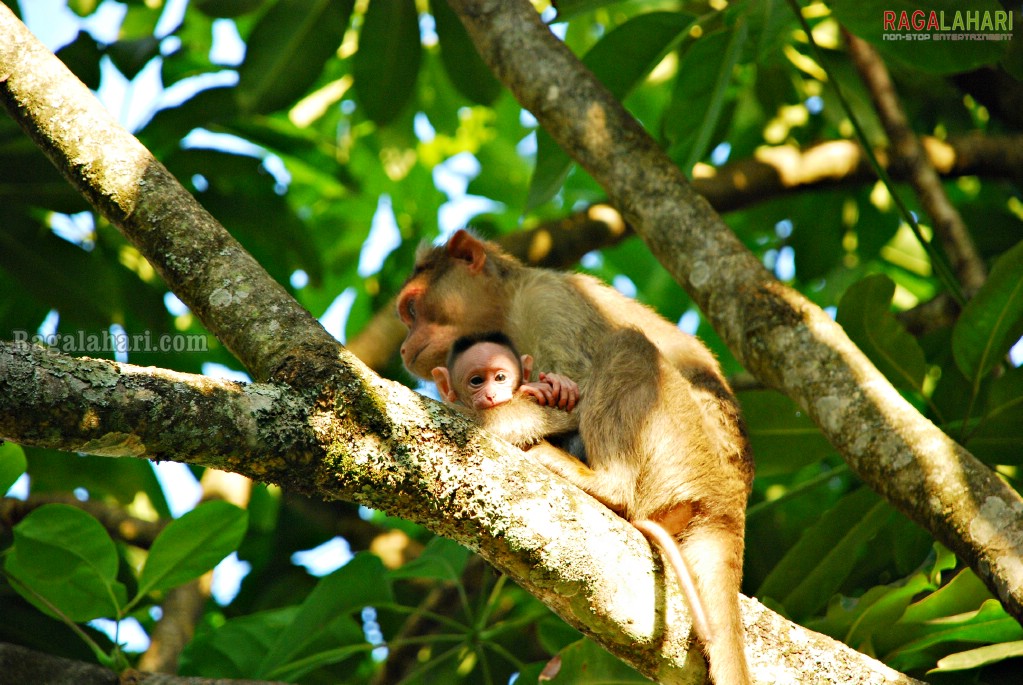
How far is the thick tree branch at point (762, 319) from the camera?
2.65 metres

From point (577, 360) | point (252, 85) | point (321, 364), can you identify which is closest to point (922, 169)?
point (577, 360)

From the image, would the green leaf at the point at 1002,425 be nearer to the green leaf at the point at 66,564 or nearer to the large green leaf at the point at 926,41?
the large green leaf at the point at 926,41

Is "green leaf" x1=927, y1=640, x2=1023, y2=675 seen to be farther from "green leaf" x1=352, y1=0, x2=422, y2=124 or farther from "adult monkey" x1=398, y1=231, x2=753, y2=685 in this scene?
"green leaf" x1=352, y1=0, x2=422, y2=124

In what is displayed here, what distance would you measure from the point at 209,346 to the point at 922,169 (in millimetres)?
4270

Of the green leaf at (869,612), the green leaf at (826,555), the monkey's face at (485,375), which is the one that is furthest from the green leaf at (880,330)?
the monkey's face at (485,375)

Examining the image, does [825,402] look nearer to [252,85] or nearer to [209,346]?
[252,85]

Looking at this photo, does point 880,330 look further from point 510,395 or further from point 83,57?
point 83,57

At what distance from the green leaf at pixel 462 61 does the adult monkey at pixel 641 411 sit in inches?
52.1

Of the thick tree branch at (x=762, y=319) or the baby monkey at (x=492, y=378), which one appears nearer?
the thick tree branch at (x=762, y=319)

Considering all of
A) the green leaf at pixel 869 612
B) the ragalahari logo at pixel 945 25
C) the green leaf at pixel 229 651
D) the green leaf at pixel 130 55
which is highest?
the green leaf at pixel 130 55

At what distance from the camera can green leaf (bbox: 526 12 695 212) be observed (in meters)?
4.12

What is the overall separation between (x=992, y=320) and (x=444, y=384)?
219cm

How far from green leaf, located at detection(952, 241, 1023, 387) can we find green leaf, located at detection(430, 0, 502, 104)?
2938 millimetres

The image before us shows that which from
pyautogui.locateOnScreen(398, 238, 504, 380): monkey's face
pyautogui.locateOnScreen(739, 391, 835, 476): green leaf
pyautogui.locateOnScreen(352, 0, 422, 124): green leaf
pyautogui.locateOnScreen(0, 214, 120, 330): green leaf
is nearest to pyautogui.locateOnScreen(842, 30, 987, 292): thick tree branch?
pyautogui.locateOnScreen(739, 391, 835, 476): green leaf
